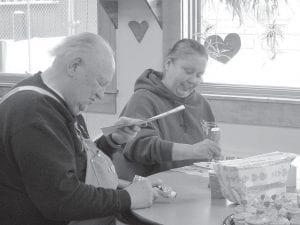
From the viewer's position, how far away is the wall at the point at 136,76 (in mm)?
3795

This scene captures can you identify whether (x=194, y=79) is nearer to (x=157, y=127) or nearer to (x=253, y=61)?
(x=157, y=127)

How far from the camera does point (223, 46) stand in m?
4.02

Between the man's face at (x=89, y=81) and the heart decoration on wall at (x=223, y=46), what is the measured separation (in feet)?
6.68

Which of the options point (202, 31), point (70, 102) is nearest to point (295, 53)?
point (202, 31)

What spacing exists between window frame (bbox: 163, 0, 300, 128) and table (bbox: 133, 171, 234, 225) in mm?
1527

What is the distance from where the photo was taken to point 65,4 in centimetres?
458

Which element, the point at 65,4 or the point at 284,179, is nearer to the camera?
the point at 284,179

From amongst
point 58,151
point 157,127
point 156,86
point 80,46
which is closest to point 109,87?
point 156,86

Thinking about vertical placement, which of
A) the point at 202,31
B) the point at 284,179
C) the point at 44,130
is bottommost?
the point at 284,179

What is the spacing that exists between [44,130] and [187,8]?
2404 millimetres

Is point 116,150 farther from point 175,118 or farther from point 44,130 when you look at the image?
point 44,130

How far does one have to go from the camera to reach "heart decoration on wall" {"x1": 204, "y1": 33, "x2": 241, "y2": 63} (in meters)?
3.97

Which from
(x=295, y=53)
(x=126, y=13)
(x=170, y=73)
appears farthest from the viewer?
(x=126, y=13)

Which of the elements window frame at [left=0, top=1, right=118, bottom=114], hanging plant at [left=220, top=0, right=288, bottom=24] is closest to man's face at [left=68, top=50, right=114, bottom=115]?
hanging plant at [left=220, top=0, right=288, bottom=24]
